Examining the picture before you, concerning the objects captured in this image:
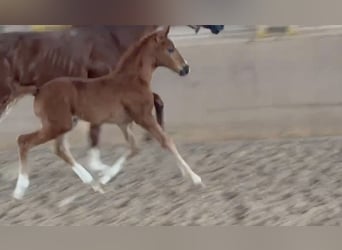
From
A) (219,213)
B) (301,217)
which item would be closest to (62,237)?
(219,213)

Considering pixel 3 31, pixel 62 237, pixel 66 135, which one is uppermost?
pixel 3 31

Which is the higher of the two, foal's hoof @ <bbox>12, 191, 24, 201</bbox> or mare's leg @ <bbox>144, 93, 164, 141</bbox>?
mare's leg @ <bbox>144, 93, 164, 141</bbox>

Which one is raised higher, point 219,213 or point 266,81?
point 266,81

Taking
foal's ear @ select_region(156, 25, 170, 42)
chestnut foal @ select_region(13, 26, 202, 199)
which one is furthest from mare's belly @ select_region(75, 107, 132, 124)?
foal's ear @ select_region(156, 25, 170, 42)

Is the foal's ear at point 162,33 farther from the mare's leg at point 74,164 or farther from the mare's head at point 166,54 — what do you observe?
the mare's leg at point 74,164

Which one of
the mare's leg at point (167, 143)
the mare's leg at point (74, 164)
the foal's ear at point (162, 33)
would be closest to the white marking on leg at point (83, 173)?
the mare's leg at point (74, 164)

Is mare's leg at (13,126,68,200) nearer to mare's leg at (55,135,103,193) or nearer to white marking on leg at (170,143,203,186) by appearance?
mare's leg at (55,135,103,193)

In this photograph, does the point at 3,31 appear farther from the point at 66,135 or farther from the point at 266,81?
the point at 266,81

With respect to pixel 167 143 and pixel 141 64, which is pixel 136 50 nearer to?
pixel 141 64

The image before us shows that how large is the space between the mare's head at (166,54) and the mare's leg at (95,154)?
0.13 metres

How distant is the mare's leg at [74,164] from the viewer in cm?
102

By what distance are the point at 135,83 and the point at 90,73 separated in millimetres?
67

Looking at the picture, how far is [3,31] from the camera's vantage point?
1033mm

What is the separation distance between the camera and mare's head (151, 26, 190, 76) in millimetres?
1012
